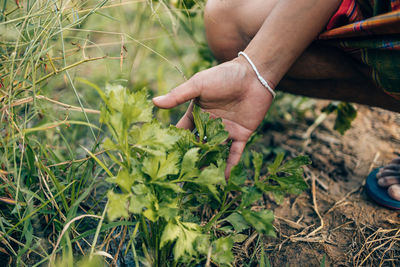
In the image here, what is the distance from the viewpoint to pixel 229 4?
150 cm

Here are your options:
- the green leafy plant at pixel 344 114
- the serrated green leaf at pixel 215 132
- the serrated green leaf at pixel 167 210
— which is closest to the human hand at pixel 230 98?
the serrated green leaf at pixel 215 132

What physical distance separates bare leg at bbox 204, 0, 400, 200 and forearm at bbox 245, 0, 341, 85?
0.62ft

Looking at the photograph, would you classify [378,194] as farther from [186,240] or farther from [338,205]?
[186,240]

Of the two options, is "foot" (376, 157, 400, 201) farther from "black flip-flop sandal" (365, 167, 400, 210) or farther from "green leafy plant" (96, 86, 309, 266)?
"green leafy plant" (96, 86, 309, 266)

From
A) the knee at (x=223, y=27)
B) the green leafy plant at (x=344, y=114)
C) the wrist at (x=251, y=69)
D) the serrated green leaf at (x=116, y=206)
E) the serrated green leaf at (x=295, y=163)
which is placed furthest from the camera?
the green leafy plant at (x=344, y=114)

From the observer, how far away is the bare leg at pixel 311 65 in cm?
136

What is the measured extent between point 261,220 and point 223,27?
1.03 m

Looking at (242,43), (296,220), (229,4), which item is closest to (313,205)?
(296,220)

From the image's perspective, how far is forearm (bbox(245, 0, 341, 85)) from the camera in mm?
1131

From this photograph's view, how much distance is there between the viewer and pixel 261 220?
90 centimetres

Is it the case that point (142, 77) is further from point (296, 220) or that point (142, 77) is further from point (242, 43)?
point (296, 220)

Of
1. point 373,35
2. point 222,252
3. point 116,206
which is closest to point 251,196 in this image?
point 222,252

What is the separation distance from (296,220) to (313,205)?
0.47 feet

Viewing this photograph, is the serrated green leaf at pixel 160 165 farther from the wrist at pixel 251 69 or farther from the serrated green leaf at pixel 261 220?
the wrist at pixel 251 69
